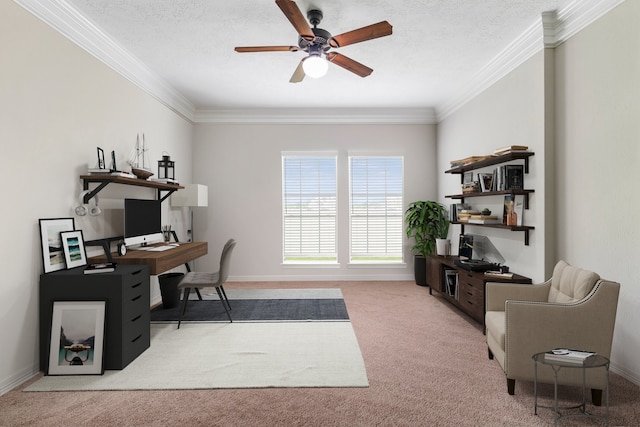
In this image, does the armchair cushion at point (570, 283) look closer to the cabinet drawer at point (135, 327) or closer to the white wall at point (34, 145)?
the cabinet drawer at point (135, 327)

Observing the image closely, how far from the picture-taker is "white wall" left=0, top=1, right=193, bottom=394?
8.54 ft

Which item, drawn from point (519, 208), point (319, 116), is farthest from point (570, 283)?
point (319, 116)

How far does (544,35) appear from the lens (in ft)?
11.3

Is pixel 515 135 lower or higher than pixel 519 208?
higher

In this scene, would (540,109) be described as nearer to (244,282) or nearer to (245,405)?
(245,405)

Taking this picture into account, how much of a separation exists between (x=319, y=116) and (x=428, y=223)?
8.28 ft

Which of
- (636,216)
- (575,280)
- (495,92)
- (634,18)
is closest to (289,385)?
(575,280)

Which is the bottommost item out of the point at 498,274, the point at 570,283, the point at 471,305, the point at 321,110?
the point at 471,305

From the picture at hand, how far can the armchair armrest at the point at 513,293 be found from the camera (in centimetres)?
301

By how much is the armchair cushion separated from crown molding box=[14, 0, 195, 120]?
171 inches

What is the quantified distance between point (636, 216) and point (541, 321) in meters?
1.03

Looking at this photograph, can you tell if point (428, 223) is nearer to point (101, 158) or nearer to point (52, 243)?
point (101, 158)

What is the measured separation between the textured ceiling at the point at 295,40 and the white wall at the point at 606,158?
0.54 m

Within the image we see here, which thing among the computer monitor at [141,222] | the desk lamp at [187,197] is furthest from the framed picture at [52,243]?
the desk lamp at [187,197]
